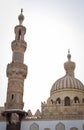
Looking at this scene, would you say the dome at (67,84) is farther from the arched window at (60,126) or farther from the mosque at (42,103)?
the arched window at (60,126)

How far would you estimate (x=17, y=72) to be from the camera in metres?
32.3

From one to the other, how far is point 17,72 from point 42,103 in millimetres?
4885

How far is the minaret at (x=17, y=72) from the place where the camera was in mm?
31016

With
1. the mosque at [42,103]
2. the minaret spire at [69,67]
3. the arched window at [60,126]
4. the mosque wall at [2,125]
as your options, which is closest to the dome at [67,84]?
the mosque at [42,103]

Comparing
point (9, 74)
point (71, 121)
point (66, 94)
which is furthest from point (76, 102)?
point (9, 74)

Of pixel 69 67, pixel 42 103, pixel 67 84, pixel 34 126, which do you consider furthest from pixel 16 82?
pixel 69 67

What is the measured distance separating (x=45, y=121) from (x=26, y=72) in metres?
7.10

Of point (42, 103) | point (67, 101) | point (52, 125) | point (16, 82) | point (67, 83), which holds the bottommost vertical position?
point (52, 125)

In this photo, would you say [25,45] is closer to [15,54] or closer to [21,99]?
[15,54]

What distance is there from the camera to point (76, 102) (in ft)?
112

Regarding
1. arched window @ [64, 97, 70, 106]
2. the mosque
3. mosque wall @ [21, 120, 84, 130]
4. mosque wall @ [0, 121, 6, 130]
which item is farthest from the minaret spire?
mosque wall @ [0, 121, 6, 130]

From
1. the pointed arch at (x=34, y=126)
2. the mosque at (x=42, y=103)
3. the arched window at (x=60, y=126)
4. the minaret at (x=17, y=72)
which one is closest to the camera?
the arched window at (x=60, y=126)

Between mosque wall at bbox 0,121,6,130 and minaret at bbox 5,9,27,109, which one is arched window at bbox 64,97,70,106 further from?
mosque wall at bbox 0,121,6,130

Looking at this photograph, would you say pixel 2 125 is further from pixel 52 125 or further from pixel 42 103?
pixel 42 103
